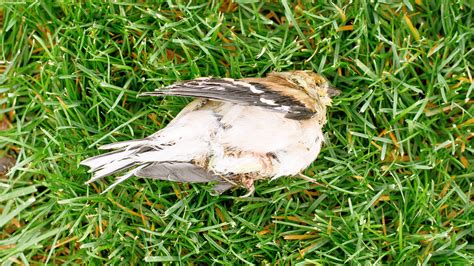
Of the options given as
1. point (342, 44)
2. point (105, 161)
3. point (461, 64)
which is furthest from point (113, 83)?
point (461, 64)

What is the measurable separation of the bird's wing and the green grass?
17.3 inches

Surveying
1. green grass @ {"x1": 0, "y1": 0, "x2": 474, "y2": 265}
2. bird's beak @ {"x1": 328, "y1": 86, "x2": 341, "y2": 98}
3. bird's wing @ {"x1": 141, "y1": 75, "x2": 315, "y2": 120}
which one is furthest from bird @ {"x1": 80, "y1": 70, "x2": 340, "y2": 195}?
green grass @ {"x1": 0, "y1": 0, "x2": 474, "y2": 265}

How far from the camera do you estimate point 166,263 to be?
388 centimetres

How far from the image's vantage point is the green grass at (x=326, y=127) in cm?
376

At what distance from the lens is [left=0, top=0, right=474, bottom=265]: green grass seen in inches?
148

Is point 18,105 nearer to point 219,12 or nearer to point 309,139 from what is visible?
point 219,12

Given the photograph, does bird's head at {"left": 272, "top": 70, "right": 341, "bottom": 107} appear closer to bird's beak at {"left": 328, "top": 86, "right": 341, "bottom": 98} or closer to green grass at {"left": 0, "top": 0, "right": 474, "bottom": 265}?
bird's beak at {"left": 328, "top": 86, "right": 341, "bottom": 98}

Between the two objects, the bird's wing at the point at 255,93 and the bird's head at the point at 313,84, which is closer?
the bird's wing at the point at 255,93

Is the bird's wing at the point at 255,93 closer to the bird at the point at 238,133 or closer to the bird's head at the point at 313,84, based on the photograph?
the bird at the point at 238,133

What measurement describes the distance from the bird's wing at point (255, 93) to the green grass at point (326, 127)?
1.44ft

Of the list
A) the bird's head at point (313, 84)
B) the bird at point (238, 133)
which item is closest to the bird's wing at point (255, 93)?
the bird at point (238, 133)

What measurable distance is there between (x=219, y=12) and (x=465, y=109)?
1.71m

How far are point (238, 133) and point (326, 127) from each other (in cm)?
81

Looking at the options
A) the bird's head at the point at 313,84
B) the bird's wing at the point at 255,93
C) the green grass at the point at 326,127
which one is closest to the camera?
the bird's wing at the point at 255,93
